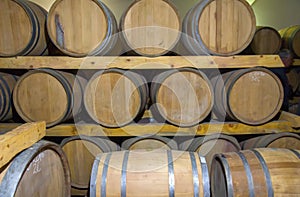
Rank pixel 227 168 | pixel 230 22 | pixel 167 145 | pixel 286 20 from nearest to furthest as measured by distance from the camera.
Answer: pixel 227 168 → pixel 230 22 → pixel 167 145 → pixel 286 20

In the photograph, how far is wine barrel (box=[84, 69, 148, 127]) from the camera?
2.25 meters

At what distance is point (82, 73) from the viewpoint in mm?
2473

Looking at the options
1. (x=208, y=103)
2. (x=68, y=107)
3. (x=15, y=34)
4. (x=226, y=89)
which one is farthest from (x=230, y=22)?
(x=15, y=34)

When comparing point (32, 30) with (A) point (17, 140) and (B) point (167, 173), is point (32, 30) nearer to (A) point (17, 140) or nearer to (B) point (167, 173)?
(A) point (17, 140)

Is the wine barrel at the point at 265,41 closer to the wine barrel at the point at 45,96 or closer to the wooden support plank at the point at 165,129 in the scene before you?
the wooden support plank at the point at 165,129

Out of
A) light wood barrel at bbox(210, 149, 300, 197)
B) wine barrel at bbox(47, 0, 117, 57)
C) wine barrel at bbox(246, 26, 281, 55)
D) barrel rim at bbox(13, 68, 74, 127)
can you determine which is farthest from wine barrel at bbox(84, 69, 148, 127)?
wine barrel at bbox(246, 26, 281, 55)

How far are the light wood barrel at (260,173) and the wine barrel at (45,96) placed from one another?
143cm

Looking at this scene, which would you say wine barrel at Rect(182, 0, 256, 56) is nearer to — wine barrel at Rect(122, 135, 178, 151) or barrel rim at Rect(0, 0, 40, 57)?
wine barrel at Rect(122, 135, 178, 151)

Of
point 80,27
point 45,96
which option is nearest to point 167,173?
point 45,96

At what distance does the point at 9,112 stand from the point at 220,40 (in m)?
2.11

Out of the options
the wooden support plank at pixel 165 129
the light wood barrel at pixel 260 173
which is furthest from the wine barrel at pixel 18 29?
the light wood barrel at pixel 260 173

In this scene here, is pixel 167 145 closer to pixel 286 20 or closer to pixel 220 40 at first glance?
pixel 220 40

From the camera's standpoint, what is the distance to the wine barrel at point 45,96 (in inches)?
88.0

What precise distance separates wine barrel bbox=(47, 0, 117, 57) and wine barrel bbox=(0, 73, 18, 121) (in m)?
0.65
